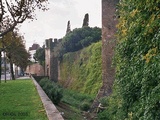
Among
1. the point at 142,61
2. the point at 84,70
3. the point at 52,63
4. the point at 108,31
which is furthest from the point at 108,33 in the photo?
the point at 52,63

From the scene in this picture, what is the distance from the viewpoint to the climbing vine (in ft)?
13.7

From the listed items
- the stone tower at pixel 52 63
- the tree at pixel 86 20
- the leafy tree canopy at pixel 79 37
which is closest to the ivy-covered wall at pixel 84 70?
the leafy tree canopy at pixel 79 37

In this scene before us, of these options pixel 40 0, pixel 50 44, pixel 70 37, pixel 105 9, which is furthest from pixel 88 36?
pixel 40 0

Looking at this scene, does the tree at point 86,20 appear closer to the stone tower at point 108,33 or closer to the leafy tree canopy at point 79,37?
the leafy tree canopy at point 79,37

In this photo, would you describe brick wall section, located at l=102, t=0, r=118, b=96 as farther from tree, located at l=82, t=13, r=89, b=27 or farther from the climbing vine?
tree, located at l=82, t=13, r=89, b=27

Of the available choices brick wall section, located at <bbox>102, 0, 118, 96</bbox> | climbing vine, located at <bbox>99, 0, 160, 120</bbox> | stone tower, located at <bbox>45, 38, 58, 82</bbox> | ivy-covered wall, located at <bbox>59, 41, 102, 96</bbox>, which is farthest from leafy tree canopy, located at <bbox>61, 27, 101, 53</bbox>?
climbing vine, located at <bbox>99, 0, 160, 120</bbox>

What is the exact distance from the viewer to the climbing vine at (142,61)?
416 cm

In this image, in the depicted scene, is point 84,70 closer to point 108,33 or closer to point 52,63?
point 108,33

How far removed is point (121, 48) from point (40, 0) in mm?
7390

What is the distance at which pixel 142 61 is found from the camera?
15.9 ft

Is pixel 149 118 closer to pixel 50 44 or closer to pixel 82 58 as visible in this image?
pixel 82 58

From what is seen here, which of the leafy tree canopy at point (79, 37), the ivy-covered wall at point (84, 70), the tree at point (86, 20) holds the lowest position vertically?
the ivy-covered wall at point (84, 70)

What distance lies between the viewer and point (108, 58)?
55.4 ft

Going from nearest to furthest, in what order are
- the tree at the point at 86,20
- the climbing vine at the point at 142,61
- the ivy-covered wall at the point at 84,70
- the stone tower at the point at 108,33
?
the climbing vine at the point at 142,61
the stone tower at the point at 108,33
the ivy-covered wall at the point at 84,70
the tree at the point at 86,20
